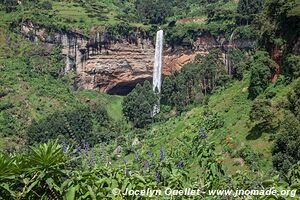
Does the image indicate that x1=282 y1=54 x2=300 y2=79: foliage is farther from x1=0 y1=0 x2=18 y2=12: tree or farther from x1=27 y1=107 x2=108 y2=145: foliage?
x1=0 y1=0 x2=18 y2=12: tree

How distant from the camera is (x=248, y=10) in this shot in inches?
2215

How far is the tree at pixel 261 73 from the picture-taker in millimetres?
28188

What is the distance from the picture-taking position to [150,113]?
50.2 meters

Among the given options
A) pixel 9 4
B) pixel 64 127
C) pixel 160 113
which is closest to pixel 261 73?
pixel 160 113

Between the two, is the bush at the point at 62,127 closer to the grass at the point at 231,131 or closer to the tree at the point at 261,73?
the grass at the point at 231,131

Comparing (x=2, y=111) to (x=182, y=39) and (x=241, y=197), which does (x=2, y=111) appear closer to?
(x=182, y=39)

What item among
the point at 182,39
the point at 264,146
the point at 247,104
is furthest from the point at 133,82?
the point at 264,146

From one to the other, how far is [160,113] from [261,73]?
23.1 m

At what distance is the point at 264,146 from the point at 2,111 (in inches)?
1331

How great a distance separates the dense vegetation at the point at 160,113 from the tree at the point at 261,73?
0.24 feet

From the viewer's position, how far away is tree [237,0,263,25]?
55.2m

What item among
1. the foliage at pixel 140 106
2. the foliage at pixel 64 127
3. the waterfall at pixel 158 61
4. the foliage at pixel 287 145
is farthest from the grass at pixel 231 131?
the waterfall at pixel 158 61

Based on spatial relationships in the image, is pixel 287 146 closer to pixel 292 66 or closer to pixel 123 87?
pixel 292 66

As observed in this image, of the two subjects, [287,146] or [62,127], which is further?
[62,127]
